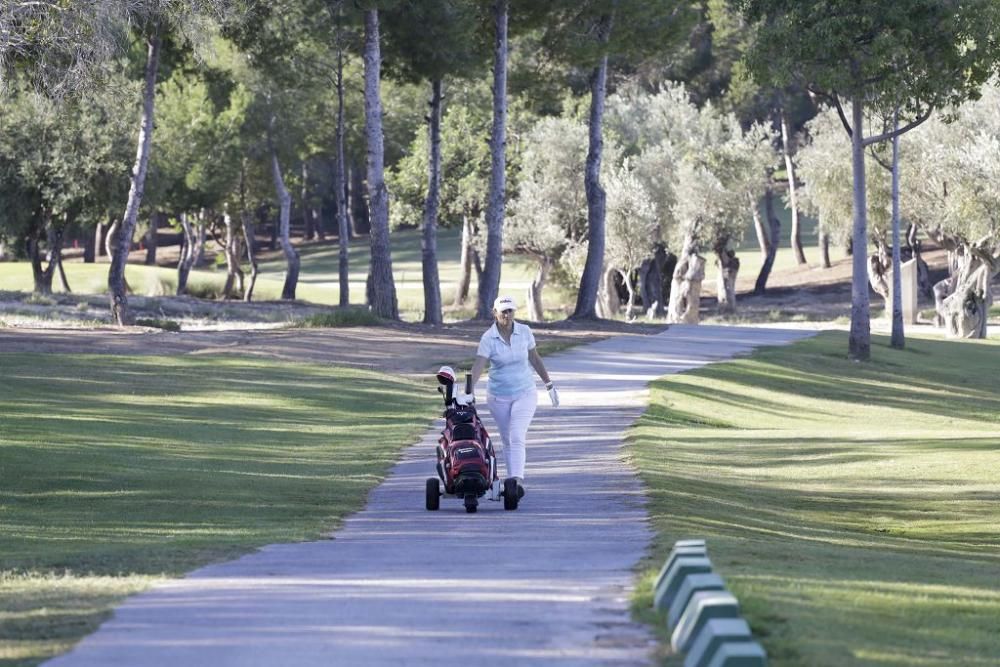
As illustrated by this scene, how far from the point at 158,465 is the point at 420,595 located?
8.63 meters

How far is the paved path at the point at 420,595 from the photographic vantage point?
689 cm

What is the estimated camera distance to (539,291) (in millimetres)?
55156

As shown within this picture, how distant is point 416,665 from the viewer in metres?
6.60

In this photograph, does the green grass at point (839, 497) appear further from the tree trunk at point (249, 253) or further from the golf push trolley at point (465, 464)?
the tree trunk at point (249, 253)

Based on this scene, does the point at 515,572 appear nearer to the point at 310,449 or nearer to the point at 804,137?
the point at 310,449

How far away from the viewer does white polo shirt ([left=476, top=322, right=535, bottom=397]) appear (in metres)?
13.4

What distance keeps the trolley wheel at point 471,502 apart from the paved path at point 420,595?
20 cm

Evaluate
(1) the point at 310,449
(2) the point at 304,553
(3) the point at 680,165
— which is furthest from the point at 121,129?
(2) the point at 304,553

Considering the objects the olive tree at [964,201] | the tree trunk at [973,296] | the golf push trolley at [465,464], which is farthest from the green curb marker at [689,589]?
the tree trunk at [973,296]

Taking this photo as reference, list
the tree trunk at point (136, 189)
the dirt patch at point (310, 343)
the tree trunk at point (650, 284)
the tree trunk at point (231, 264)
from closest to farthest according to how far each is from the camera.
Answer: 1. the dirt patch at point (310, 343)
2. the tree trunk at point (136, 189)
3. the tree trunk at point (650, 284)
4. the tree trunk at point (231, 264)

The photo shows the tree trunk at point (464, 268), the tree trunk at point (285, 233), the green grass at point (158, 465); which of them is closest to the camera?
the green grass at point (158, 465)

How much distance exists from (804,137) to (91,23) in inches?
2797

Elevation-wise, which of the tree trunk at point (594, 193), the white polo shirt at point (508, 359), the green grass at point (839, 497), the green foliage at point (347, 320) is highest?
the tree trunk at point (594, 193)

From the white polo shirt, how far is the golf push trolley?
0.32 m
